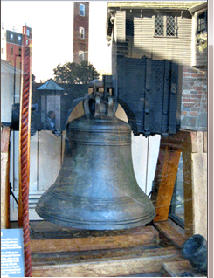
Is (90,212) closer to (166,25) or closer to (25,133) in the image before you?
(25,133)

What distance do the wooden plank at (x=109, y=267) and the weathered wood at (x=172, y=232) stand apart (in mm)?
71

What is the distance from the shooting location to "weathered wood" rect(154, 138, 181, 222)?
5.59 ft

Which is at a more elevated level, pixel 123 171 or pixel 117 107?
pixel 117 107

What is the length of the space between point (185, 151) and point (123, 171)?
1.46 ft

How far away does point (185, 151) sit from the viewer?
170 centimetres

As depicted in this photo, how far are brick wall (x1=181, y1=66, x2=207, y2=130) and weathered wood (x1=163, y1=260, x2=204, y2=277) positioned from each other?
0.60 meters

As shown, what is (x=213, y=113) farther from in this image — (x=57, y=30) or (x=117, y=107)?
(x=57, y=30)

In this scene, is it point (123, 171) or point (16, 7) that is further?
point (123, 171)

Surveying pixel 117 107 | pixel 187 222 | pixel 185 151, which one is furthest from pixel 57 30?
pixel 187 222

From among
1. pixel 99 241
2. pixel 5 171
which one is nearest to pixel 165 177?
pixel 99 241

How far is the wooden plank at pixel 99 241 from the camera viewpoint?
155 centimetres

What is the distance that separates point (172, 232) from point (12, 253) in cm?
86

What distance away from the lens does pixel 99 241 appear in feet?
5.44

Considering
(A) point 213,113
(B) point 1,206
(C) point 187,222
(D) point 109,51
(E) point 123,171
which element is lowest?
(C) point 187,222
